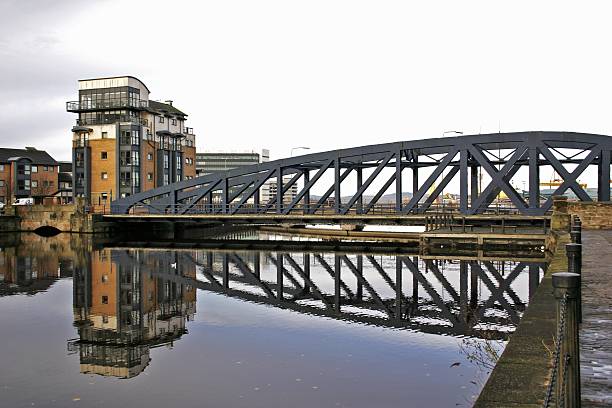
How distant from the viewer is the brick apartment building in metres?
71.1

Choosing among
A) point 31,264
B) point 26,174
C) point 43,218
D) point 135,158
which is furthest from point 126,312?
point 26,174

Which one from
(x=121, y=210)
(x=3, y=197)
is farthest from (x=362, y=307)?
(x=3, y=197)

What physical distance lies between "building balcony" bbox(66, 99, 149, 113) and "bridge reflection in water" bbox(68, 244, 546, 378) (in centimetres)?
3966

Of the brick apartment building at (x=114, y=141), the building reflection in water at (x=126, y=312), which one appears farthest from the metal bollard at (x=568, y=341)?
the brick apartment building at (x=114, y=141)

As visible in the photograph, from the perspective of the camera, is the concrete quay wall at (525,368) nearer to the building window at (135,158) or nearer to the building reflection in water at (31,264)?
the building reflection in water at (31,264)

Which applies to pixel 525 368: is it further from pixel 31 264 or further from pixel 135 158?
pixel 135 158

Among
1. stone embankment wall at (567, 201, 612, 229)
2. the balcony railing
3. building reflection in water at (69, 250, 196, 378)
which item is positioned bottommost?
building reflection in water at (69, 250, 196, 378)

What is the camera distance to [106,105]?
72625mm

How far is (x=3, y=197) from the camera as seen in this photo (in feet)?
A: 292

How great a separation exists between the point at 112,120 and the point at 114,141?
300 centimetres

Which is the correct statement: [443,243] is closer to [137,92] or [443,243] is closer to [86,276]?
[86,276]

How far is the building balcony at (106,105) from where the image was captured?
7206 cm

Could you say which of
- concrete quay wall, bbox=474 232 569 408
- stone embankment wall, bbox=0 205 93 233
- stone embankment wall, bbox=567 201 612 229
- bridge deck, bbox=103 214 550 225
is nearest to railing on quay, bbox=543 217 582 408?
concrete quay wall, bbox=474 232 569 408

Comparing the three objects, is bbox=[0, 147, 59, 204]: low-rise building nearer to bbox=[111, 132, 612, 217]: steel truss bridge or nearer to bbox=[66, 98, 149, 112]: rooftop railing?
bbox=[66, 98, 149, 112]: rooftop railing
